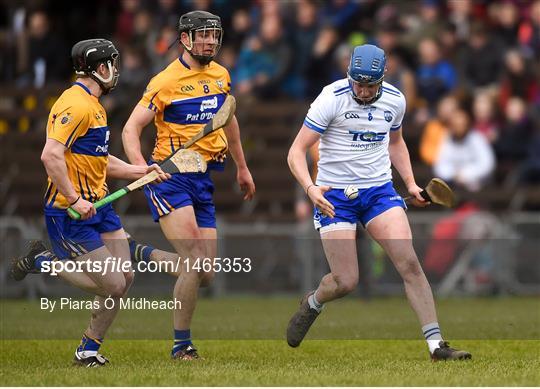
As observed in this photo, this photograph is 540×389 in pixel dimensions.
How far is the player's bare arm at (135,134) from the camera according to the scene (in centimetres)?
1034

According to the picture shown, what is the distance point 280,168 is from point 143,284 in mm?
4834

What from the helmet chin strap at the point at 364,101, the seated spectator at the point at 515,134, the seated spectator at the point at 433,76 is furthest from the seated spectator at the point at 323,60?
the helmet chin strap at the point at 364,101

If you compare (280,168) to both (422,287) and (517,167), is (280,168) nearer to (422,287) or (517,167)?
(517,167)

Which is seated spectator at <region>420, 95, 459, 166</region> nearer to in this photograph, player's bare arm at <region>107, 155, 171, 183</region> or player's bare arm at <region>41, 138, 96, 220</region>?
player's bare arm at <region>107, 155, 171, 183</region>

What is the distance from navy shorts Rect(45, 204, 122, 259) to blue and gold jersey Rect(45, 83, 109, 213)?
0.09 metres

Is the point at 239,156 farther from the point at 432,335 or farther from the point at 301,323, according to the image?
the point at 432,335

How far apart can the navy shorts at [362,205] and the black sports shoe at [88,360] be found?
6.07 feet

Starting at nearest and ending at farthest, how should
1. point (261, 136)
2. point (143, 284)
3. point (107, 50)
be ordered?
1. point (107, 50)
2. point (143, 284)
3. point (261, 136)

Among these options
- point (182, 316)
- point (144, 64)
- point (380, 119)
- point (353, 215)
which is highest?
point (144, 64)

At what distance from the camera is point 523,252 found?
16.5 meters

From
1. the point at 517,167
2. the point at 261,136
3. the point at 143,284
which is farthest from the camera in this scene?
the point at 261,136

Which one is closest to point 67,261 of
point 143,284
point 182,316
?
point 182,316

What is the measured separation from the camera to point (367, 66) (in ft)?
32.5

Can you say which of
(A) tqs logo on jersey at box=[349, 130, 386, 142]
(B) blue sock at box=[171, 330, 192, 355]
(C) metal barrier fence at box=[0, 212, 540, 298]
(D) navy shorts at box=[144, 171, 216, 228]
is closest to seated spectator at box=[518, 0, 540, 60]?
(C) metal barrier fence at box=[0, 212, 540, 298]
